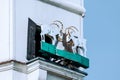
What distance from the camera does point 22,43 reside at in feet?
144

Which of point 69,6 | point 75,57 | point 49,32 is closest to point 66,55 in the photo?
point 75,57

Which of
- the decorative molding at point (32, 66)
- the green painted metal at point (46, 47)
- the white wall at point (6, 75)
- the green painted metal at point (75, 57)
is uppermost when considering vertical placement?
the green painted metal at point (46, 47)

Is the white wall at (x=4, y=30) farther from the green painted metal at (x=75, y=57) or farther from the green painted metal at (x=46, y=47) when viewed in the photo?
the green painted metal at (x=75, y=57)

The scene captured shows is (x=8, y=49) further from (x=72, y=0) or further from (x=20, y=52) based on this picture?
(x=72, y=0)

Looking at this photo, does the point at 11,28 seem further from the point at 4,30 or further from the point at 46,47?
the point at 46,47

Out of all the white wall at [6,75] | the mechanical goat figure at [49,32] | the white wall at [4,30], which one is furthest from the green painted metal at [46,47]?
the white wall at [6,75]

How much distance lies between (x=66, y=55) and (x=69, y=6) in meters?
2.38

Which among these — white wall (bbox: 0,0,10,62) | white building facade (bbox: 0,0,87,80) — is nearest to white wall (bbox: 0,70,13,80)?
white building facade (bbox: 0,0,87,80)

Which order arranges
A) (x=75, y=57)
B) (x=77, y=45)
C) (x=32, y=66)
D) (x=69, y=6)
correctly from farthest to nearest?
(x=69, y=6) < (x=77, y=45) < (x=75, y=57) < (x=32, y=66)

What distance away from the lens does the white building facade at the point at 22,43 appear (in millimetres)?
43344

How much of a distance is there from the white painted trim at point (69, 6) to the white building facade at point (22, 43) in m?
0.18

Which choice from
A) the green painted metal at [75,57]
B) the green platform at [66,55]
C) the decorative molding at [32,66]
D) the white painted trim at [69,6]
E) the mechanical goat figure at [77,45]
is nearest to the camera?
the decorative molding at [32,66]

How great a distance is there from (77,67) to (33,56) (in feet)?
4.55

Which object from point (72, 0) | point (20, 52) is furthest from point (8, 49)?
point (72, 0)
